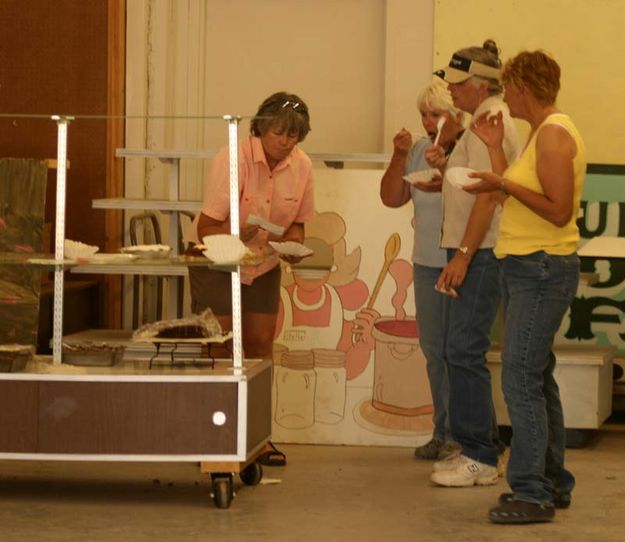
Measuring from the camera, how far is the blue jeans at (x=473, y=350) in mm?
4969

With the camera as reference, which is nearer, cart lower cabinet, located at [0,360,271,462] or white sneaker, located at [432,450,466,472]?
cart lower cabinet, located at [0,360,271,462]

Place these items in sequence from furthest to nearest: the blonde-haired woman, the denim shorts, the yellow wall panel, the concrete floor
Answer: the yellow wall panel < the blonde-haired woman < the denim shorts < the concrete floor

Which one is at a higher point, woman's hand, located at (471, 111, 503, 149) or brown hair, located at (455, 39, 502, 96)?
brown hair, located at (455, 39, 502, 96)

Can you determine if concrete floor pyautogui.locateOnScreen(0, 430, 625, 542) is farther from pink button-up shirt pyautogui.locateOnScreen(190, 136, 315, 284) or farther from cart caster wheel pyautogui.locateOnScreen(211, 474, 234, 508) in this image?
pink button-up shirt pyautogui.locateOnScreen(190, 136, 315, 284)

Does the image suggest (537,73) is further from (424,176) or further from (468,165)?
(424,176)

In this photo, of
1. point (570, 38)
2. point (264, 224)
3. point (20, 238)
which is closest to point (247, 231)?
point (264, 224)

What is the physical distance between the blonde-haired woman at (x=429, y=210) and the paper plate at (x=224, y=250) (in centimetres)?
98

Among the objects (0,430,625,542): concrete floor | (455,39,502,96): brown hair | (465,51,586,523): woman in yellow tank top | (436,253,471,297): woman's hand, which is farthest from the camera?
(455,39,502,96): brown hair

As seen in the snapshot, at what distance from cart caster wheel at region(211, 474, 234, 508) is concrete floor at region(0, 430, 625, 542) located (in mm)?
38

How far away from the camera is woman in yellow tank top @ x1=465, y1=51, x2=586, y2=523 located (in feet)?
14.3

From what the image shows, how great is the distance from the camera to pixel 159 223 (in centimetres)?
702

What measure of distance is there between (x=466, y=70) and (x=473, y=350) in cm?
99

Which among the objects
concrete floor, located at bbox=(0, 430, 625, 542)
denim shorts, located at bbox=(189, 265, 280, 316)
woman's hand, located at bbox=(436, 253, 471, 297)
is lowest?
concrete floor, located at bbox=(0, 430, 625, 542)

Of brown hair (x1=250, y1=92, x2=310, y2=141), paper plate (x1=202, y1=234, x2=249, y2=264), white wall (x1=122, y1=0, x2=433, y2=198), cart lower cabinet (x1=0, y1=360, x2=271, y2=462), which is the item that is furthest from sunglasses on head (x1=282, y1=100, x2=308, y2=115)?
white wall (x1=122, y1=0, x2=433, y2=198)
